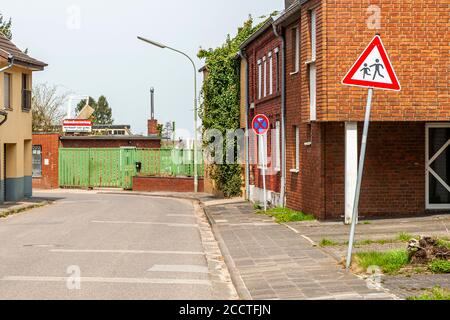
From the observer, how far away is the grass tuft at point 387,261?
12969mm

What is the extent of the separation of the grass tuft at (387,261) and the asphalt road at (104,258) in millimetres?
2095

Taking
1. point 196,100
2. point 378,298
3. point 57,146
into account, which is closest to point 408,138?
point 378,298

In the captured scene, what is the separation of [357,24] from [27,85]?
747 inches

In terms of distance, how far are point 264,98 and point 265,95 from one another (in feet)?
1.02

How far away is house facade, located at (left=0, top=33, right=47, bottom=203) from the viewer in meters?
33.7

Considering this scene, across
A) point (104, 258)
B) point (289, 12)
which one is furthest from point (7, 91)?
point (104, 258)

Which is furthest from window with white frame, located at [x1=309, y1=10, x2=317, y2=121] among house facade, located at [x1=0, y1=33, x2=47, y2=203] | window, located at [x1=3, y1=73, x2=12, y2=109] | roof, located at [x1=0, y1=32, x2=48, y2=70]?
window, located at [x1=3, y1=73, x2=12, y2=109]

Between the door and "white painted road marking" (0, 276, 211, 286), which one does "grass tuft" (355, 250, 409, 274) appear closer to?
"white painted road marking" (0, 276, 211, 286)

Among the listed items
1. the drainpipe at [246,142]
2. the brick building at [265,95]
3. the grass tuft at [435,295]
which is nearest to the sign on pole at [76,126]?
the brick building at [265,95]

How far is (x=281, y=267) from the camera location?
560 inches

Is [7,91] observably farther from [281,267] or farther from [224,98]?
[281,267]

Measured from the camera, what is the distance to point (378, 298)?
1048 centimetres

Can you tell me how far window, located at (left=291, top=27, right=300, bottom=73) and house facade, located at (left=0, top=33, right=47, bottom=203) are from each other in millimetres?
10943

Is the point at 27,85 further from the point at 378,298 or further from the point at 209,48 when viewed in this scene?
the point at 378,298
